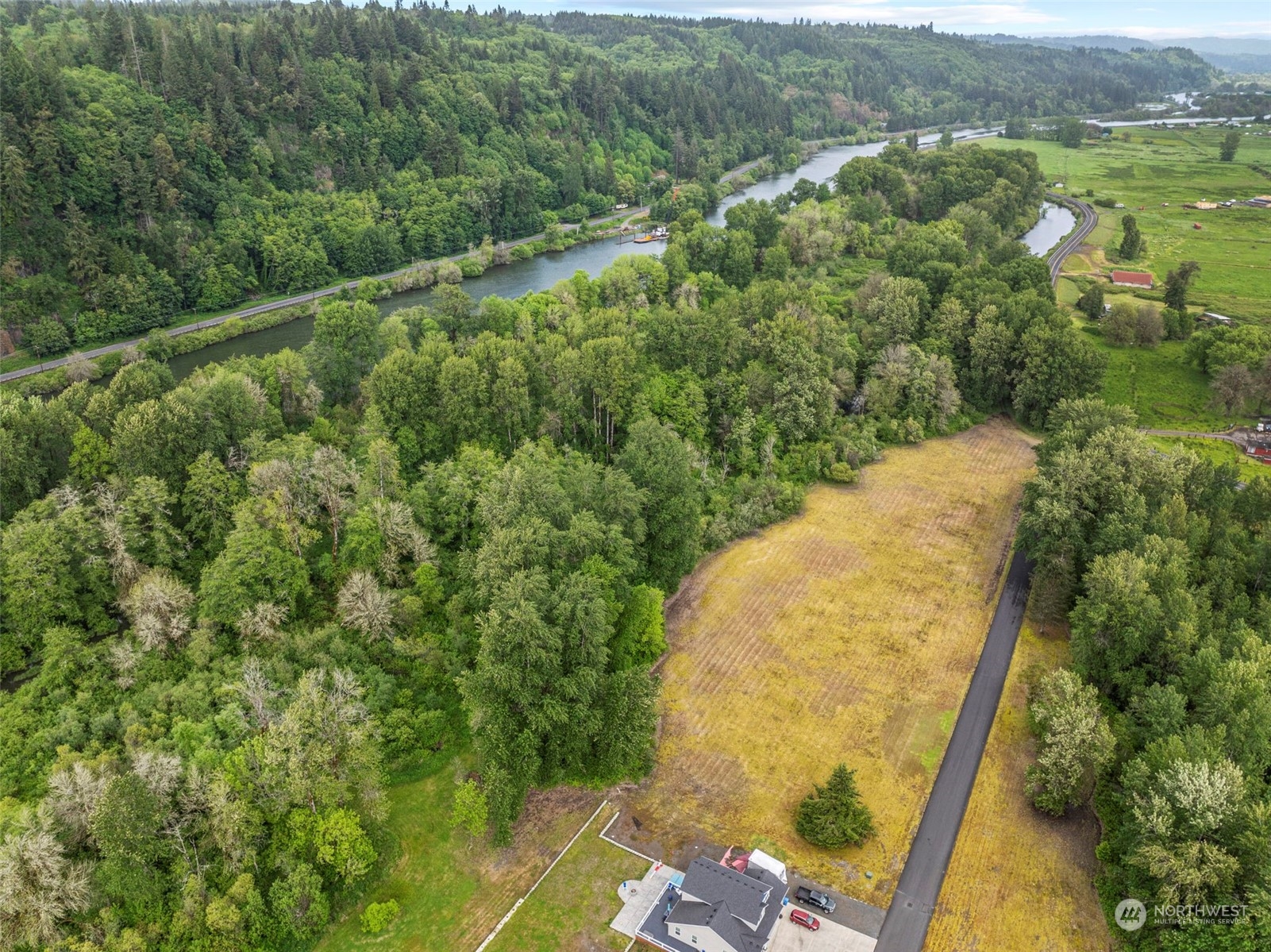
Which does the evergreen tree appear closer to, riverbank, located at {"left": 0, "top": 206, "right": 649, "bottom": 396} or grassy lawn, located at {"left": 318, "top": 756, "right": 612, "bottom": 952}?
riverbank, located at {"left": 0, "top": 206, "right": 649, "bottom": 396}

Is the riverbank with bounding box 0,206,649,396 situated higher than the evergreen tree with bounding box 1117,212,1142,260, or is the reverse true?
the evergreen tree with bounding box 1117,212,1142,260

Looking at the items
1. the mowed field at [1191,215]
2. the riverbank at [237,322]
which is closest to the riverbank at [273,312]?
the riverbank at [237,322]

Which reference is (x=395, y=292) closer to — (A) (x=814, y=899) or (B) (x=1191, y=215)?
(A) (x=814, y=899)

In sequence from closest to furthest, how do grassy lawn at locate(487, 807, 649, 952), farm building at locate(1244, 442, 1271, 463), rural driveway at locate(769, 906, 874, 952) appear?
rural driveway at locate(769, 906, 874, 952), grassy lawn at locate(487, 807, 649, 952), farm building at locate(1244, 442, 1271, 463)

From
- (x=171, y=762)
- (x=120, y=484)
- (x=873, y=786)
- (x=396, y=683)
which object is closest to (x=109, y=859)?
(x=171, y=762)

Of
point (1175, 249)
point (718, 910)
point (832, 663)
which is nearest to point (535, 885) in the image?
point (718, 910)

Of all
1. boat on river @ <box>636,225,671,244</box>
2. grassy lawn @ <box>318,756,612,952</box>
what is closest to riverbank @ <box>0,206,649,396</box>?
boat on river @ <box>636,225,671,244</box>
